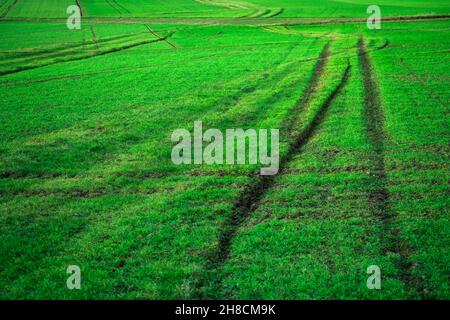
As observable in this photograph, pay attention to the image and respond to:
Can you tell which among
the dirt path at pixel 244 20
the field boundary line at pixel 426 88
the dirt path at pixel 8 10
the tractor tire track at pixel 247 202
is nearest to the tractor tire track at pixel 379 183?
the tractor tire track at pixel 247 202

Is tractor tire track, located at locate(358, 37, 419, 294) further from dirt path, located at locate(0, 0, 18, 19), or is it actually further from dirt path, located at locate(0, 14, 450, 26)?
dirt path, located at locate(0, 0, 18, 19)

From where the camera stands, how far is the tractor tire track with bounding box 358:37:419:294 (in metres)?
11.0

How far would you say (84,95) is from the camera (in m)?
27.9

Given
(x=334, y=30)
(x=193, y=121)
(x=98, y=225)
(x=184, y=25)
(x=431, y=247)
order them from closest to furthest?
(x=431, y=247), (x=98, y=225), (x=193, y=121), (x=334, y=30), (x=184, y=25)

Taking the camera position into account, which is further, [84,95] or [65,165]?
[84,95]

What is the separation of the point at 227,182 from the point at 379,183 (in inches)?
211

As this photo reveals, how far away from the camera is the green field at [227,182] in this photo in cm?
1032

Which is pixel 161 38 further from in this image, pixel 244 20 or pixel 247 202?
pixel 247 202

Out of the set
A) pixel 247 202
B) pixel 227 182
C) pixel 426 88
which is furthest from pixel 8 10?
pixel 247 202

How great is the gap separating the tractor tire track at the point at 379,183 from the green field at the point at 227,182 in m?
0.06

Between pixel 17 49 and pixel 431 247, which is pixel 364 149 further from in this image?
pixel 17 49

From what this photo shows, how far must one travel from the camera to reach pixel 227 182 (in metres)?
15.5

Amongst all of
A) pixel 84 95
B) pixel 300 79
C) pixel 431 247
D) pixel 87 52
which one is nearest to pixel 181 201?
pixel 431 247

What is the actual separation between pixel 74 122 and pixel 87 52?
24.8m
